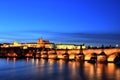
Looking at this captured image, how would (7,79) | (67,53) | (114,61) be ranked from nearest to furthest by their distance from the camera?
(7,79), (114,61), (67,53)

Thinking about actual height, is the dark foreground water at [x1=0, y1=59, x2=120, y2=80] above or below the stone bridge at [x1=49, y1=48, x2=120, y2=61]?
below

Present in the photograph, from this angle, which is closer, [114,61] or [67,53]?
[114,61]

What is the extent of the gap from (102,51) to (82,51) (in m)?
8.49

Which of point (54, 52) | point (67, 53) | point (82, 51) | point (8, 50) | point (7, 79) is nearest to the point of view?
point (7, 79)

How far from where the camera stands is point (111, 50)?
59344mm

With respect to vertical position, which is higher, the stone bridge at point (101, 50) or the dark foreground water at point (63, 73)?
the stone bridge at point (101, 50)

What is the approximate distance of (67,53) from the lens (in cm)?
7738

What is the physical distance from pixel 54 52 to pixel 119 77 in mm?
50317

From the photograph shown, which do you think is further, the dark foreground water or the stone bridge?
the stone bridge

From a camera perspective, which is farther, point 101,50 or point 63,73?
point 101,50

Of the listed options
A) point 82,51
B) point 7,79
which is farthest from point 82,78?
point 82,51

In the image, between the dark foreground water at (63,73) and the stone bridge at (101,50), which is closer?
the dark foreground water at (63,73)

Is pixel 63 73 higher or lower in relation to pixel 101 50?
lower

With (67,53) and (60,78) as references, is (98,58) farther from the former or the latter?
(60,78)
